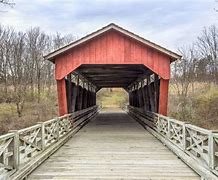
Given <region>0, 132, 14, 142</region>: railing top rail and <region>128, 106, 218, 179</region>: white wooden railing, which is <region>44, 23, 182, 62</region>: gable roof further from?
<region>0, 132, 14, 142</region>: railing top rail

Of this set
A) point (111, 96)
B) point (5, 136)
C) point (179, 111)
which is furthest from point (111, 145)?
point (111, 96)

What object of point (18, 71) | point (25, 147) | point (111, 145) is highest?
point (18, 71)

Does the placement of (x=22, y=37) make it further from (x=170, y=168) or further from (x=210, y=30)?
(x=170, y=168)

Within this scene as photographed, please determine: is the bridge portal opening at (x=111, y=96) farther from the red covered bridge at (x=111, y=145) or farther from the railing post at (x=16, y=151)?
the railing post at (x=16, y=151)

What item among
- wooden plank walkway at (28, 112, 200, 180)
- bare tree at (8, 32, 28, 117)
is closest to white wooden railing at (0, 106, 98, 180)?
wooden plank walkway at (28, 112, 200, 180)

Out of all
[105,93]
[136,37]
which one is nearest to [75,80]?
[136,37]

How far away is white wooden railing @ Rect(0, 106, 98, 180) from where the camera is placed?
526cm

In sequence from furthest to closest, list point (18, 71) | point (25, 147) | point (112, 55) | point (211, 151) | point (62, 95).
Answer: point (18, 71), point (62, 95), point (112, 55), point (25, 147), point (211, 151)

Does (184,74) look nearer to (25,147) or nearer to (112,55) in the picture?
(112,55)

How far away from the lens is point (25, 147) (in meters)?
6.48

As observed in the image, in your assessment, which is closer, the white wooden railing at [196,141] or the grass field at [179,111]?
the white wooden railing at [196,141]

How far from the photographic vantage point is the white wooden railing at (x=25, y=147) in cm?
526

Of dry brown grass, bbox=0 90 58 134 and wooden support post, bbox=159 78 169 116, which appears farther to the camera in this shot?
dry brown grass, bbox=0 90 58 134

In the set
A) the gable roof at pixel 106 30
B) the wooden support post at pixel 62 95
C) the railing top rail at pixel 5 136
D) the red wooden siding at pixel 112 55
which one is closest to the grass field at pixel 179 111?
the wooden support post at pixel 62 95
